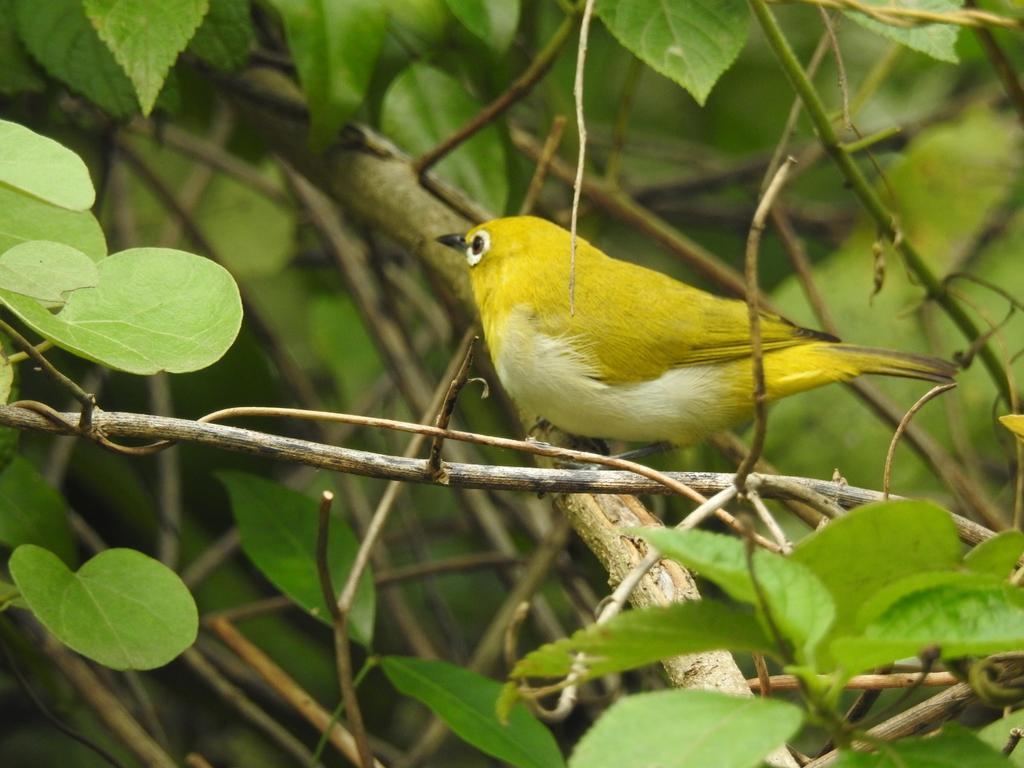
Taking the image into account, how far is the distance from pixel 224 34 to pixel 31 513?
99cm

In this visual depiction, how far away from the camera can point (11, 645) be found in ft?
7.46

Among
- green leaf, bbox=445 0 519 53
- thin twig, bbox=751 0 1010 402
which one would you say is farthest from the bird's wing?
green leaf, bbox=445 0 519 53

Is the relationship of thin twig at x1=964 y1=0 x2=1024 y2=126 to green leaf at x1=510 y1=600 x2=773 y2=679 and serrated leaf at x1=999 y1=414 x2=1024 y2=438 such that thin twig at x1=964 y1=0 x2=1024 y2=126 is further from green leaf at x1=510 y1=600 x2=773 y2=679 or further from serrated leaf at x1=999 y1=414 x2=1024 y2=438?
green leaf at x1=510 y1=600 x2=773 y2=679

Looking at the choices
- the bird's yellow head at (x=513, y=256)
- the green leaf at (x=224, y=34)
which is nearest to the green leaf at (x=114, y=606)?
the green leaf at (x=224, y=34)

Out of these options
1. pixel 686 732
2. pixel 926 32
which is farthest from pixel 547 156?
pixel 686 732

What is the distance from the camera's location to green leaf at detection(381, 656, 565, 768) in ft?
5.85

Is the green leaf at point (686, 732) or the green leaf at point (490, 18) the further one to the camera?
the green leaf at point (490, 18)

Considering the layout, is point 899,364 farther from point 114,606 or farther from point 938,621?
point 114,606

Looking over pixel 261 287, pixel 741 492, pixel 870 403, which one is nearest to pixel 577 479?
pixel 741 492

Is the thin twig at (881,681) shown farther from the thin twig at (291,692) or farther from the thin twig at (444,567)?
the thin twig at (444,567)

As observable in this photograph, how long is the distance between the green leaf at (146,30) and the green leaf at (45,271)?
0.65 m

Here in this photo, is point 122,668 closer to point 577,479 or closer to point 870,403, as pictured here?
point 577,479

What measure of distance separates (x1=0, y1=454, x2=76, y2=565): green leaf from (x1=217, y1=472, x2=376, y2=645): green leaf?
32 centimetres

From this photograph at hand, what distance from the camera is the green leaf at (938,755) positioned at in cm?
98
